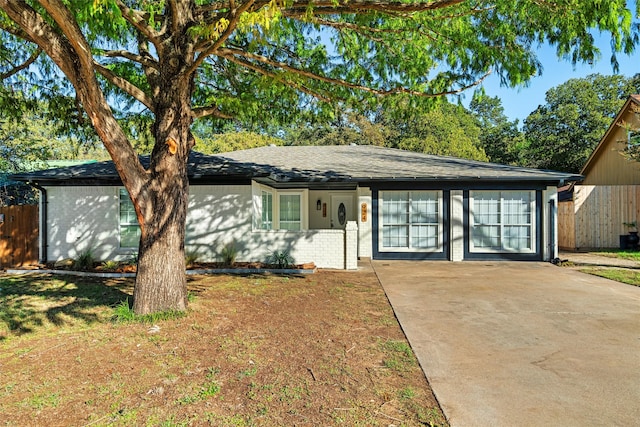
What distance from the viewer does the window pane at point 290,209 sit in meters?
13.5

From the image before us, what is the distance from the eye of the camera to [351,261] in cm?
983

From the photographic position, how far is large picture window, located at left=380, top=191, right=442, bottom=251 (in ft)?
38.3

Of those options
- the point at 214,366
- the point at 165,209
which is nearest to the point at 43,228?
the point at 165,209

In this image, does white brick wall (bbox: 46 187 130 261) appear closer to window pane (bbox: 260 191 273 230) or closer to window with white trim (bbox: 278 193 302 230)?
window pane (bbox: 260 191 273 230)

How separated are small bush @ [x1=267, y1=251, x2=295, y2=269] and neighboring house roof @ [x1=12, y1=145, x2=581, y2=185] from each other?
2213 mm

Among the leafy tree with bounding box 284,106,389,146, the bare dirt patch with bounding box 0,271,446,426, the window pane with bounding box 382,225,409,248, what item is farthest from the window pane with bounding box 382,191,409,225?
the leafy tree with bounding box 284,106,389,146

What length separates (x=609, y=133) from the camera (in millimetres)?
17656

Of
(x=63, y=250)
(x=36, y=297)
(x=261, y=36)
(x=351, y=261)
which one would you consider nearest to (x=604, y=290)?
(x=351, y=261)

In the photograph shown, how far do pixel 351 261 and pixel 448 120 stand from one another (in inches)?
1133

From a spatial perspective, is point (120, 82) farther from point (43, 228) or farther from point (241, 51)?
point (43, 228)

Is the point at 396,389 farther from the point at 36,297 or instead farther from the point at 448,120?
the point at 448,120

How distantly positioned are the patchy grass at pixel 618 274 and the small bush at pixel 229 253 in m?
9.29

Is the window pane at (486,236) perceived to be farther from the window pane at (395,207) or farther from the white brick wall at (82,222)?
the white brick wall at (82,222)

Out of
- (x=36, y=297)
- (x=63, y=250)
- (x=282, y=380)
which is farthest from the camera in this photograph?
(x=63, y=250)
